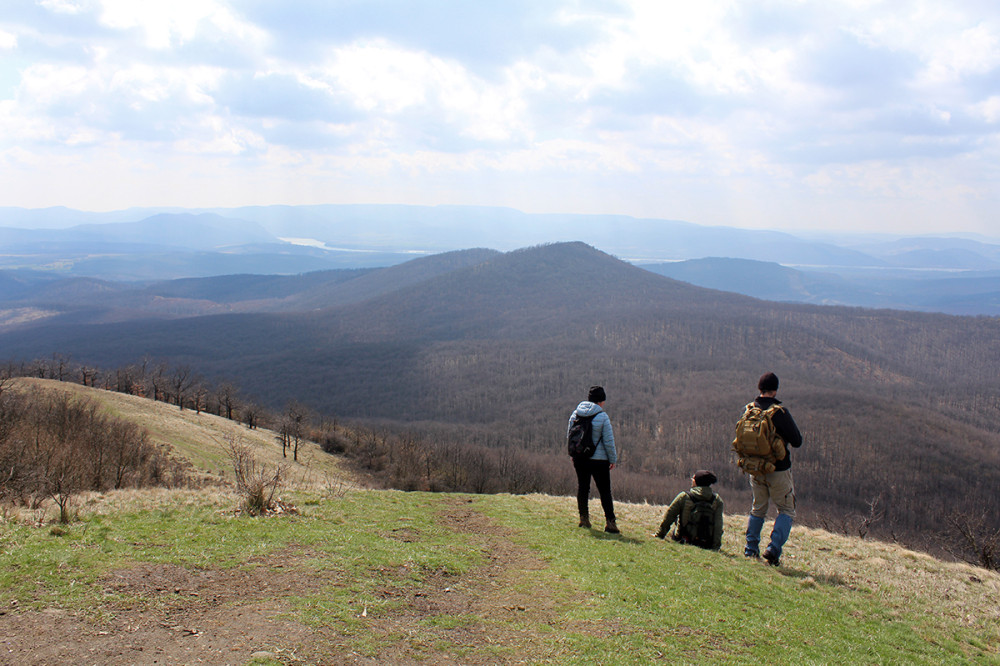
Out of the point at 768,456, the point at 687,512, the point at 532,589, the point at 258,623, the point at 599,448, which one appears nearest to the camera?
the point at 258,623

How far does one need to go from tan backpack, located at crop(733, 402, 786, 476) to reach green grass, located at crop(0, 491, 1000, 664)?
1.79 m

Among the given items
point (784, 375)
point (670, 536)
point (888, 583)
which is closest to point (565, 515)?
point (670, 536)

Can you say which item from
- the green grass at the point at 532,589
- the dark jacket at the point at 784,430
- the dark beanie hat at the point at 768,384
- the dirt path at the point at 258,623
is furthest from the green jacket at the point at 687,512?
the dirt path at the point at 258,623

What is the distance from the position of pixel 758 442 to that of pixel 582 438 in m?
3.09

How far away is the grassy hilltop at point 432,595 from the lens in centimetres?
545

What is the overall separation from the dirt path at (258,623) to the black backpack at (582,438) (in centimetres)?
315

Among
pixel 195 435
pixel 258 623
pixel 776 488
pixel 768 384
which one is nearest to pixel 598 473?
pixel 776 488

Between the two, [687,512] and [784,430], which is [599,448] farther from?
[784,430]

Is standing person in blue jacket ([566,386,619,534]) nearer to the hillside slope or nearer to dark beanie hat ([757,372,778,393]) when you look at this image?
dark beanie hat ([757,372,778,393])

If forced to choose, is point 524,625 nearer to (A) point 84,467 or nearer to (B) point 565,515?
(B) point 565,515

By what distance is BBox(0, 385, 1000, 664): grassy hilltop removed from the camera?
545cm

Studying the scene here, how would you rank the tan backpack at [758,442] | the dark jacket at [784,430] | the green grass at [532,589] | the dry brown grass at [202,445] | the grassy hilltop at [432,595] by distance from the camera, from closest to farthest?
the grassy hilltop at [432,595] → the green grass at [532,589] → the dark jacket at [784,430] → the tan backpack at [758,442] → the dry brown grass at [202,445]

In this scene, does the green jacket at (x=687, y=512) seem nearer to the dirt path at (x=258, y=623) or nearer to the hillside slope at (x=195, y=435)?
the dirt path at (x=258, y=623)

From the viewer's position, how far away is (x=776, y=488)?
9.60 meters
